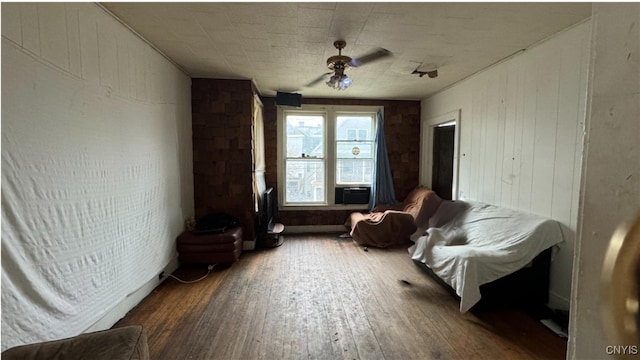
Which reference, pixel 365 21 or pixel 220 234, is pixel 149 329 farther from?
pixel 365 21

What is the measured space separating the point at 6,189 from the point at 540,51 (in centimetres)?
397

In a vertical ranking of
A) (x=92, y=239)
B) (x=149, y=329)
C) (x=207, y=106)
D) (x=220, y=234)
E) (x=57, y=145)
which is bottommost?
(x=149, y=329)

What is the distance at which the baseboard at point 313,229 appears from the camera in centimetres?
504

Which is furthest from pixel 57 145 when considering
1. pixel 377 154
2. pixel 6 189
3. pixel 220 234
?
pixel 377 154

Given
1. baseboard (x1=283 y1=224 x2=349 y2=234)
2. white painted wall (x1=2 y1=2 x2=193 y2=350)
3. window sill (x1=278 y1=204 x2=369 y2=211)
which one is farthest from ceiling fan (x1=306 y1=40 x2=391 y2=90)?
baseboard (x1=283 y1=224 x2=349 y2=234)

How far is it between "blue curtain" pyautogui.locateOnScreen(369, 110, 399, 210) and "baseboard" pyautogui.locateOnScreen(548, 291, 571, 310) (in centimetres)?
271

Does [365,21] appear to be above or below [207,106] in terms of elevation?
above

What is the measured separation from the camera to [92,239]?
6.40 ft

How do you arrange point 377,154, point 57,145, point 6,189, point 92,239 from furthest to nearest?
1. point 377,154
2. point 92,239
3. point 57,145
4. point 6,189

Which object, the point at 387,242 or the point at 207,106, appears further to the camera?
the point at 387,242

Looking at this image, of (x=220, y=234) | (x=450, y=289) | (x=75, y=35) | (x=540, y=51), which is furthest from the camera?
(x=220, y=234)

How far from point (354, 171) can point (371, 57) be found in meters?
2.60

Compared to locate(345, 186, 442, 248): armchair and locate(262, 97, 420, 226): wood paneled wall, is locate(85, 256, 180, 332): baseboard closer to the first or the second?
locate(262, 97, 420, 226): wood paneled wall

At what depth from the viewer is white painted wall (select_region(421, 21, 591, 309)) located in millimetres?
2289
